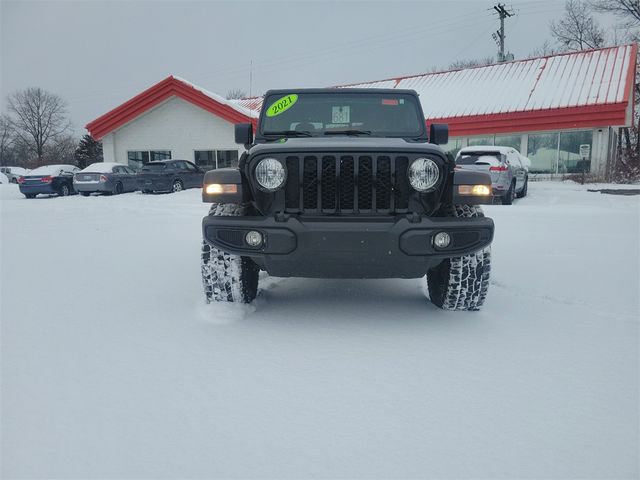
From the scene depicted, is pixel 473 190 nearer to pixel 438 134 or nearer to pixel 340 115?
pixel 438 134

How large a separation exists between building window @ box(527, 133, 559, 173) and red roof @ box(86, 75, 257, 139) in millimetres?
11814

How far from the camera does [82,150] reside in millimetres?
44531

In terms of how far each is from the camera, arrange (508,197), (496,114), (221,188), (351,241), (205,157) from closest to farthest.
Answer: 1. (351,241)
2. (221,188)
3. (508,197)
4. (496,114)
5. (205,157)

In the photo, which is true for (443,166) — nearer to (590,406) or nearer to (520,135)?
(590,406)

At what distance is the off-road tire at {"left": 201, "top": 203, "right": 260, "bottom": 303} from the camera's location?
9.86ft

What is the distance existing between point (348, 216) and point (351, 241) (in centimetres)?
20

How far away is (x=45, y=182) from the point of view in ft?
50.8

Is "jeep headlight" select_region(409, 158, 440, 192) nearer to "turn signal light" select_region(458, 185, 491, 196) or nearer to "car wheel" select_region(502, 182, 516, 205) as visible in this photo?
"turn signal light" select_region(458, 185, 491, 196)

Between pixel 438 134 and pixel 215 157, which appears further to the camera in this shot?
pixel 215 157

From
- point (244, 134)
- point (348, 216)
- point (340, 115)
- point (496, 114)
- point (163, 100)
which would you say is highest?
point (163, 100)

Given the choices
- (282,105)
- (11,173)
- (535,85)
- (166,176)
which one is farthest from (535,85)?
(11,173)


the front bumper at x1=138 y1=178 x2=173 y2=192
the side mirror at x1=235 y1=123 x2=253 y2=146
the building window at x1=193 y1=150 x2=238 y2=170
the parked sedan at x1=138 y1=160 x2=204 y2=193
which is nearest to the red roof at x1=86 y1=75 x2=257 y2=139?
the building window at x1=193 y1=150 x2=238 y2=170

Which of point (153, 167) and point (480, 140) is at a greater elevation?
point (480, 140)

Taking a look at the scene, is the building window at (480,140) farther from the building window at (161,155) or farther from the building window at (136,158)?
the building window at (136,158)
